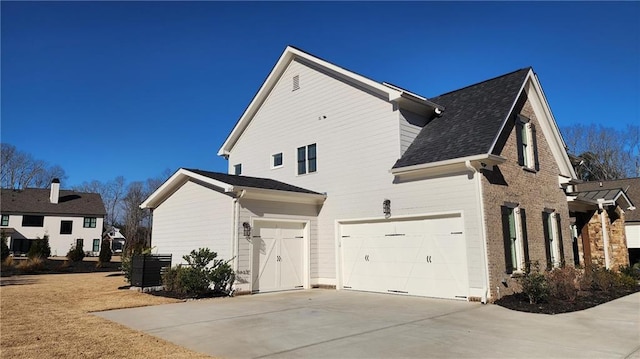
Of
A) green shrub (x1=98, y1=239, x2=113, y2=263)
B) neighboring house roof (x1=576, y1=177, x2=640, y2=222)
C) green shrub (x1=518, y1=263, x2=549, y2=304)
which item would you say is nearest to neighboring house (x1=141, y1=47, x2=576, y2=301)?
green shrub (x1=518, y1=263, x2=549, y2=304)

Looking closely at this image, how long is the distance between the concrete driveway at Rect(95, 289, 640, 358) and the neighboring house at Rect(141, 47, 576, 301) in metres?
1.81

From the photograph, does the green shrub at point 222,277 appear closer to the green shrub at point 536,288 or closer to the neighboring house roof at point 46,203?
the green shrub at point 536,288

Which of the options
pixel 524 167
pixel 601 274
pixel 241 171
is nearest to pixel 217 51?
pixel 241 171

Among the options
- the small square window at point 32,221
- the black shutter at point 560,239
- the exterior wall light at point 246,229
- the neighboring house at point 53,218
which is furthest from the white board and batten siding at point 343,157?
the small square window at point 32,221

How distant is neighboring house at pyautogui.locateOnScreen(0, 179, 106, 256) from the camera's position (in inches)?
1716

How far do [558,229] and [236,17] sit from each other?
1414 cm

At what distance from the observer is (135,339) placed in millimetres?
6961

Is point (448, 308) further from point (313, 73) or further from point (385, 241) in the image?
point (313, 73)

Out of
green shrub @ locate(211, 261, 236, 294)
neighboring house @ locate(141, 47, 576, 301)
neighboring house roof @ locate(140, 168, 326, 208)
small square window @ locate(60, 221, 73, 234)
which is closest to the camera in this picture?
neighboring house @ locate(141, 47, 576, 301)

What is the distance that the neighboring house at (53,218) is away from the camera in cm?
4359

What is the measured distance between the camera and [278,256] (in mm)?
14648

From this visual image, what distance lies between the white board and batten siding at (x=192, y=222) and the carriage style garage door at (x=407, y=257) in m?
4.40

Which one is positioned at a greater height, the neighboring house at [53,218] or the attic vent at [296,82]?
the attic vent at [296,82]

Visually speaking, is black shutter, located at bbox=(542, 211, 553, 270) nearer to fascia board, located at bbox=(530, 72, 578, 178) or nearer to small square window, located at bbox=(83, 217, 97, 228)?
fascia board, located at bbox=(530, 72, 578, 178)
